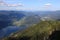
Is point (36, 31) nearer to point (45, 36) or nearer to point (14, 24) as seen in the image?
point (45, 36)

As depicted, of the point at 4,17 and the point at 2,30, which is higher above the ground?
the point at 4,17

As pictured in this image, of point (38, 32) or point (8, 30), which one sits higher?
point (8, 30)

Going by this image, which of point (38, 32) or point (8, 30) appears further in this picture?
point (8, 30)

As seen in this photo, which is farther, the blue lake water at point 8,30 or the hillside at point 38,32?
the blue lake water at point 8,30

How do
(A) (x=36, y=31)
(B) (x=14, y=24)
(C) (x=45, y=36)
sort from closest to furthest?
(C) (x=45, y=36), (A) (x=36, y=31), (B) (x=14, y=24)

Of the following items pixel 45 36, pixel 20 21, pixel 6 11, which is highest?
pixel 6 11

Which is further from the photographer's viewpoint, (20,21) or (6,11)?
(6,11)

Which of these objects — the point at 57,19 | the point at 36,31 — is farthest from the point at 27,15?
the point at 57,19

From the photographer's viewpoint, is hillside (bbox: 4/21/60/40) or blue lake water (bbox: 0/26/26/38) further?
blue lake water (bbox: 0/26/26/38)
